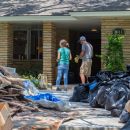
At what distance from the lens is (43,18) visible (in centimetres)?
1662

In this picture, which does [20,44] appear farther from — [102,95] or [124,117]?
[124,117]

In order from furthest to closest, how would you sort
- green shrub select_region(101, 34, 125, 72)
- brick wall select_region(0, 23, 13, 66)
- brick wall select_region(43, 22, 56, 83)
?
1. brick wall select_region(0, 23, 13, 66)
2. brick wall select_region(43, 22, 56, 83)
3. green shrub select_region(101, 34, 125, 72)

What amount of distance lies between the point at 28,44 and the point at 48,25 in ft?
9.66

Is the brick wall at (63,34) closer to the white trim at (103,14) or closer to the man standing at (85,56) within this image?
the white trim at (103,14)

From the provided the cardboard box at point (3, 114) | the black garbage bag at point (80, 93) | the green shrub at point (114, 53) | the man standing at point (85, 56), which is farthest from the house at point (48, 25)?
the cardboard box at point (3, 114)

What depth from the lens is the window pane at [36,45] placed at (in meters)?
19.8

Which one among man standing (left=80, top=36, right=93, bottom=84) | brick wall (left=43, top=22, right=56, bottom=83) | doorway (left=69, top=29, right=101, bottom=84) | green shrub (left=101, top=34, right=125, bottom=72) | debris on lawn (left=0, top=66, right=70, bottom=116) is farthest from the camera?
doorway (left=69, top=29, right=101, bottom=84)

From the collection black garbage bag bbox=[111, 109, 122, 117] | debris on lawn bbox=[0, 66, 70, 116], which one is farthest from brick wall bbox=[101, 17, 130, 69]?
black garbage bag bbox=[111, 109, 122, 117]

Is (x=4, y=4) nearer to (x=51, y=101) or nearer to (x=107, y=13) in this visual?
(x=107, y=13)

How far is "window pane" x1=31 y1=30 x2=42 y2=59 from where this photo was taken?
19834mm

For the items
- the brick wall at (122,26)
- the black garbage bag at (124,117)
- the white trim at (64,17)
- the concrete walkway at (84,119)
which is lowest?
the concrete walkway at (84,119)

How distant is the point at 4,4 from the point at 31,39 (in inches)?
80.5

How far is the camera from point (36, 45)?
65.4 feet

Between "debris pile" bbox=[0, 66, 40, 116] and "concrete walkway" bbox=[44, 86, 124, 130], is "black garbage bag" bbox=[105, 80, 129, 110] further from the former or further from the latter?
"debris pile" bbox=[0, 66, 40, 116]
